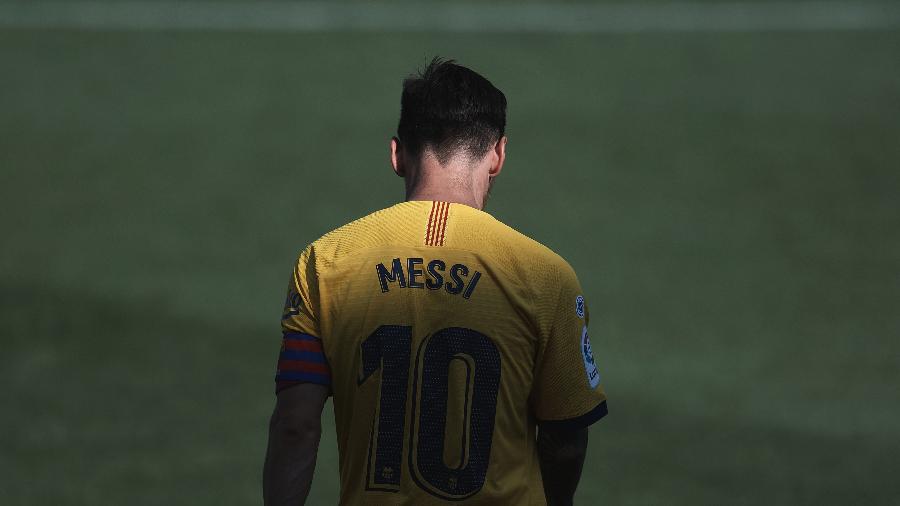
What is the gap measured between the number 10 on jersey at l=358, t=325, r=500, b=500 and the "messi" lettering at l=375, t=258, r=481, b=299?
0.35ft

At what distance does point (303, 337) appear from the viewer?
3.18 m

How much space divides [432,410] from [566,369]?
0.35 meters

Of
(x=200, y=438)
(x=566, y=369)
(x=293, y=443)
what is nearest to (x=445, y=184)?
(x=566, y=369)

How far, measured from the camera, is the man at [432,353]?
10.2 ft

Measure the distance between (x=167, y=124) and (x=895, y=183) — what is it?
272 inches

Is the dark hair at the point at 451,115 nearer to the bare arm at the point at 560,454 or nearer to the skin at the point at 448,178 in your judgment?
the skin at the point at 448,178

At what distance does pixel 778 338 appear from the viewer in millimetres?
9789

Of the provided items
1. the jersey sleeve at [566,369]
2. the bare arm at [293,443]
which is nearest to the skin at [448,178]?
the jersey sleeve at [566,369]

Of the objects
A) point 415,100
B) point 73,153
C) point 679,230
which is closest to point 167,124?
point 73,153

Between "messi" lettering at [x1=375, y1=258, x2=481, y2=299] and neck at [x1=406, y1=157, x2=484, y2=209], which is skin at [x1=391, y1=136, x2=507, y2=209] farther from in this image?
"messi" lettering at [x1=375, y1=258, x2=481, y2=299]

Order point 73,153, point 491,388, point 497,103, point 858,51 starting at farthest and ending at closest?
point 858,51, point 73,153, point 497,103, point 491,388

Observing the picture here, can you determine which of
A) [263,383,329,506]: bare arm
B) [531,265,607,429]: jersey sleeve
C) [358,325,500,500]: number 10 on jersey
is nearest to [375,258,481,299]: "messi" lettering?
[358,325,500,500]: number 10 on jersey

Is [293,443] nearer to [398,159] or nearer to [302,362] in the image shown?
[302,362]

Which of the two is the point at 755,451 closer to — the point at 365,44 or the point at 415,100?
the point at 415,100
